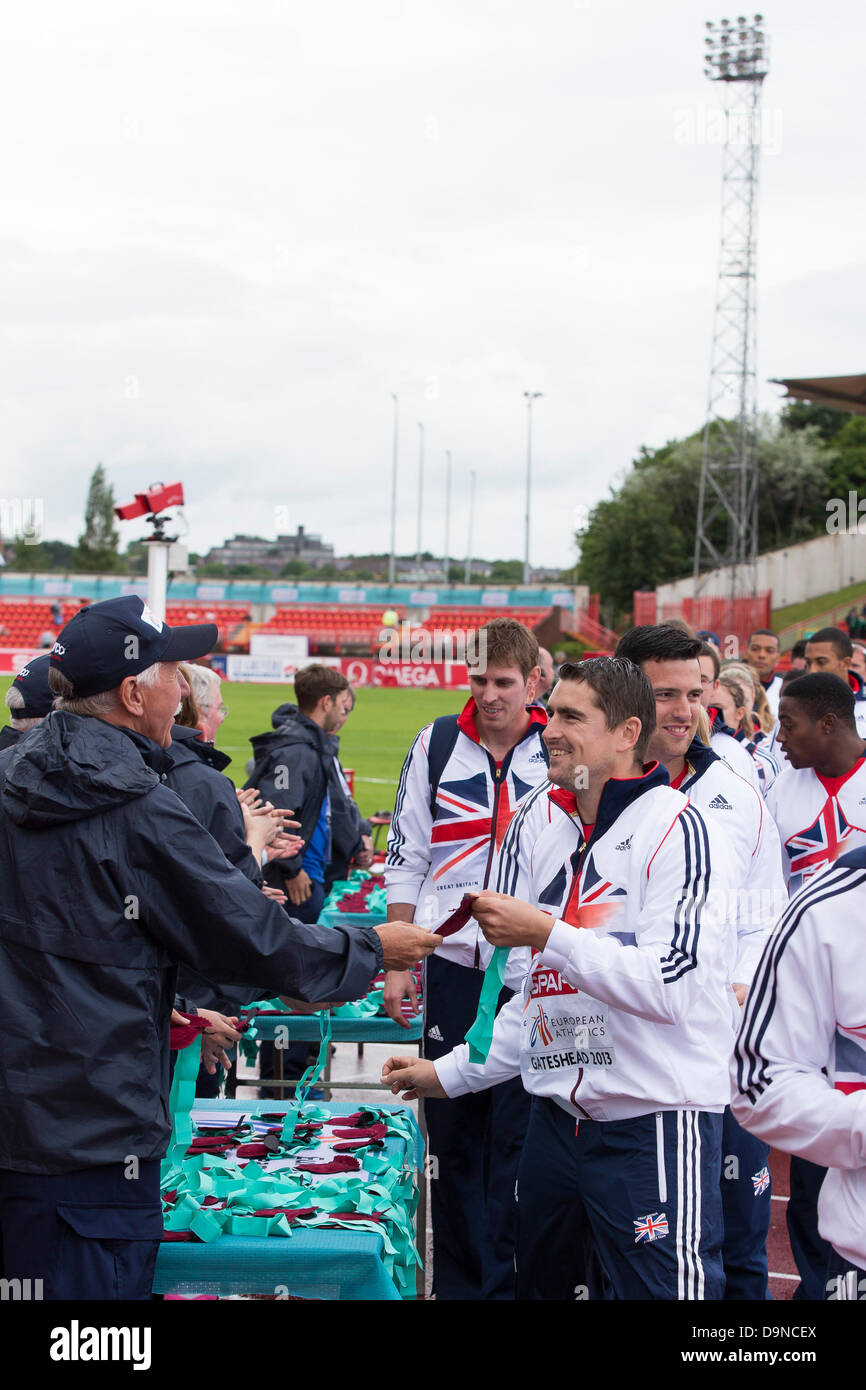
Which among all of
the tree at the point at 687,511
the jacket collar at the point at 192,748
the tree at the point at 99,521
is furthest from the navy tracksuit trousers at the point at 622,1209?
the tree at the point at 99,521

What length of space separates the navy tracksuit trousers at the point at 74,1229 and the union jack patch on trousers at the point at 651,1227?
3.59 ft

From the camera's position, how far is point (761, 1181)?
3768mm

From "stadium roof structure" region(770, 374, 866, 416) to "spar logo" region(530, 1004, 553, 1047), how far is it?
2785 cm

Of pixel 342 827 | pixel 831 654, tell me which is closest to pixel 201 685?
pixel 342 827

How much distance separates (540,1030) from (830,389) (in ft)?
94.1

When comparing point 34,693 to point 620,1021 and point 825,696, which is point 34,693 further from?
point 825,696

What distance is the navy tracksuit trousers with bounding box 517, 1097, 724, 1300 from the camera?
2793 millimetres

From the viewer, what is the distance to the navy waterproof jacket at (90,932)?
2559 millimetres

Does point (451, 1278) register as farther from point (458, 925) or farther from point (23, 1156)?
point (23, 1156)

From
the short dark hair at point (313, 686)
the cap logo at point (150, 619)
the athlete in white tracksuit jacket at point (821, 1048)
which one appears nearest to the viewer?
the athlete in white tracksuit jacket at point (821, 1048)

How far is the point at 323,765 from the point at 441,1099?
10.2 ft

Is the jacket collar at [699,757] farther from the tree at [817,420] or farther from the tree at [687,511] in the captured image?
the tree at [817,420]

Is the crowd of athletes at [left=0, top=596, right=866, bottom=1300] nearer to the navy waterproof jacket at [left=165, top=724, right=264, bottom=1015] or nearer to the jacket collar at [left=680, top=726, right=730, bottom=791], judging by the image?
the navy waterproof jacket at [left=165, top=724, right=264, bottom=1015]
